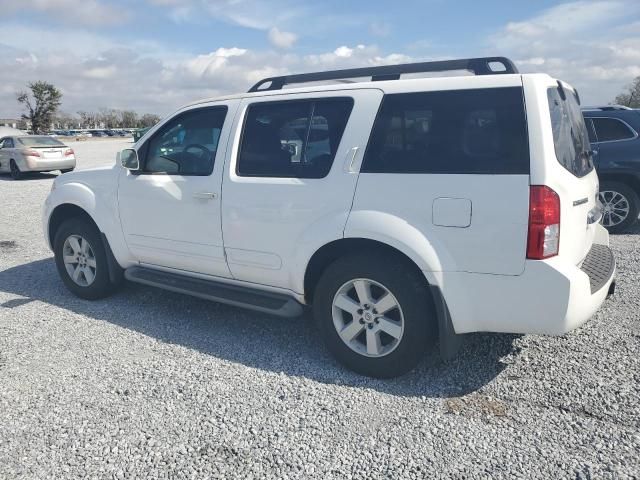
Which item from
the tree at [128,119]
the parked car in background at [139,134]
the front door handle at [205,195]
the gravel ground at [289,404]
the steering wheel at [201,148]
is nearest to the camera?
the gravel ground at [289,404]

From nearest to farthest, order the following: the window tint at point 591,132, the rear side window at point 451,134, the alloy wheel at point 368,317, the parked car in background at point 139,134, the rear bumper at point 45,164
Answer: the rear side window at point 451,134 < the alloy wheel at point 368,317 < the parked car in background at point 139,134 < the window tint at point 591,132 < the rear bumper at point 45,164

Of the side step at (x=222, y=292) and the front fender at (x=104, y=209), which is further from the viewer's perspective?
the front fender at (x=104, y=209)

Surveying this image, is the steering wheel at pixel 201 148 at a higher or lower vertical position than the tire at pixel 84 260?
higher

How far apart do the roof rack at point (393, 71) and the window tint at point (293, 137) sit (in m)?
0.35

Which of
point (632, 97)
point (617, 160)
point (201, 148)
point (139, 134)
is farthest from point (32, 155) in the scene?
point (632, 97)

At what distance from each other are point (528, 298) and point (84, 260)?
403cm

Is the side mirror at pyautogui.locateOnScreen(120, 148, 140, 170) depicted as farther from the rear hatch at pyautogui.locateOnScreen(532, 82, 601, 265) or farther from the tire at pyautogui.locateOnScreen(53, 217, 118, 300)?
the rear hatch at pyautogui.locateOnScreen(532, 82, 601, 265)

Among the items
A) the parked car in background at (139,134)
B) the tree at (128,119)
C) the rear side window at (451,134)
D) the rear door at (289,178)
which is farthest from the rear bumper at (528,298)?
the tree at (128,119)

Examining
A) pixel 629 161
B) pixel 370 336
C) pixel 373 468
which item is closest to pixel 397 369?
pixel 370 336

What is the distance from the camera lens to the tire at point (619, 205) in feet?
23.6

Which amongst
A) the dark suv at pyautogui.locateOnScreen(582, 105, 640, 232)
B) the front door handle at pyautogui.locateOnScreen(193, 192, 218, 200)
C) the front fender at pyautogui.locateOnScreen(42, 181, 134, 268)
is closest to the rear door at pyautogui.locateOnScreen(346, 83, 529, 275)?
the front door handle at pyautogui.locateOnScreen(193, 192, 218, 200)

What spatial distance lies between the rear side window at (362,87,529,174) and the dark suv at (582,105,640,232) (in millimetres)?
5122

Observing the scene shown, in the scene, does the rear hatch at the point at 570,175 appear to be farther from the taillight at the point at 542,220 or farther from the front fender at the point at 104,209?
the front fender at the point at 104,209

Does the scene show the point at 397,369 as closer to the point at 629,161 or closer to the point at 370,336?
the point at 370,336
